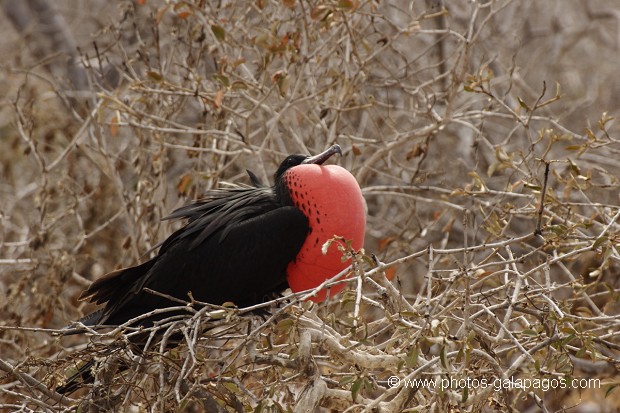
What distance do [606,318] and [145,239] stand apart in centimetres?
180

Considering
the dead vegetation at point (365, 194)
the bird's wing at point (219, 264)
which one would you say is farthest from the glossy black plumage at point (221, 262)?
the dead vegetation at point (365, 194)

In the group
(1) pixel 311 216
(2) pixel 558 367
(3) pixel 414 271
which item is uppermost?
(1) pixel 311 216

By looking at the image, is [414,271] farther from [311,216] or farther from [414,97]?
[311,216]

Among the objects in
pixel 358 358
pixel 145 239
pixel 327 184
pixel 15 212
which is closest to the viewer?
pixel 358 358

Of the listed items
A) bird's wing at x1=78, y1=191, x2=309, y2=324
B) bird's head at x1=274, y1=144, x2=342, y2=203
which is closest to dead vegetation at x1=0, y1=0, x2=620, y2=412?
bird's wing at x1=78, y1=191, x2=309, y2=324

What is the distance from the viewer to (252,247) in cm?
287

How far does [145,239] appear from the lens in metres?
3.66

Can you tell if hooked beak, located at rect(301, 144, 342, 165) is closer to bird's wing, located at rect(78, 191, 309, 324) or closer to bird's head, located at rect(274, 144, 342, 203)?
bird's head, located at rect(274, 144, 342, 203)

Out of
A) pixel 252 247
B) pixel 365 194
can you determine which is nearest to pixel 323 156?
pixel 252 247

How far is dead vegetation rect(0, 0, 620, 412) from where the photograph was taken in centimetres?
233

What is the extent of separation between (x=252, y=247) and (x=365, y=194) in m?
1.16

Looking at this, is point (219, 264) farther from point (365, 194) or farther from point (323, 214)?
point (365, 194)

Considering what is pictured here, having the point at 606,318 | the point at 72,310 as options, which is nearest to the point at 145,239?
the point at 72,310

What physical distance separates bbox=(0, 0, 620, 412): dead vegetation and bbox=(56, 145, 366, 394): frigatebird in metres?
0.11
